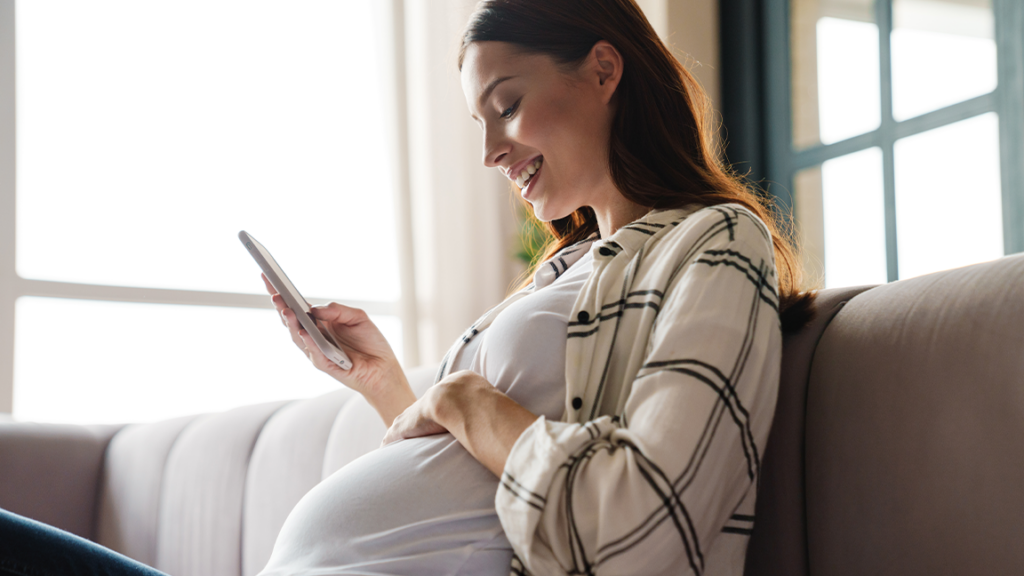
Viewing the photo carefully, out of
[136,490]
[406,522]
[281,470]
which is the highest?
[406,522]

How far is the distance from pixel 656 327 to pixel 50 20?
2733mm

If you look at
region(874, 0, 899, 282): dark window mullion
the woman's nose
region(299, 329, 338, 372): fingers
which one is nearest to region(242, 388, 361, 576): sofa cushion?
region(299, 329, 338, 372): fingers

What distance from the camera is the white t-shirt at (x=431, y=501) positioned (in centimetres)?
72

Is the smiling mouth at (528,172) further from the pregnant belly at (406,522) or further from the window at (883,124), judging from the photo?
the window at (883,124)

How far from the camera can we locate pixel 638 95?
3.46ft

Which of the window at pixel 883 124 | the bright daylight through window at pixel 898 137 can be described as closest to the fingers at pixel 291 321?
the window at pixel 883 124

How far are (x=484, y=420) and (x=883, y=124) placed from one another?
2.27 metres

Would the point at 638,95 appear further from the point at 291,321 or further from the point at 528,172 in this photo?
the point at 291,321

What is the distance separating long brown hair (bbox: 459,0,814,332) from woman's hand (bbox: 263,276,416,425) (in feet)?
1.52

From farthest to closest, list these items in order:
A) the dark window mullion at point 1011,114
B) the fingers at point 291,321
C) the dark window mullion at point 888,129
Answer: the dark window mullion at point 888,129 < the dark window mullion at point 1011,114 < the fingers at point 291,321

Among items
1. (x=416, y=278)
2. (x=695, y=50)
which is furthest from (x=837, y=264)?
(x=416, y=278)

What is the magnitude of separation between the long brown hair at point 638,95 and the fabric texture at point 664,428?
0.78ft

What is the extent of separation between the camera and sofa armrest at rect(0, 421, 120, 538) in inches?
67.2

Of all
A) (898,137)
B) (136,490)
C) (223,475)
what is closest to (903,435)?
(223,475)
